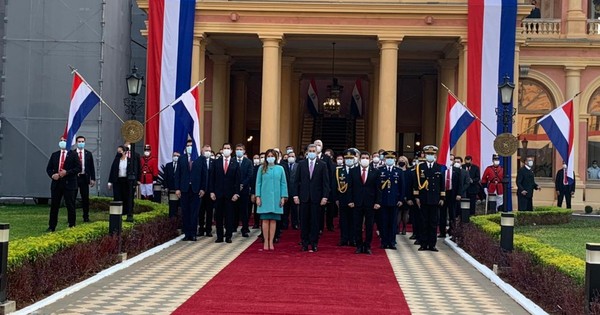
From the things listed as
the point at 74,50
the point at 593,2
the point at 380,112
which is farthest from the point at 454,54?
the point at 74,50

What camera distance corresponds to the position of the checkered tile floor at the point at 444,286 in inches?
389

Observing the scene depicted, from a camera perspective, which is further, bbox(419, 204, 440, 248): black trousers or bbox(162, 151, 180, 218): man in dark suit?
bbox(162, 151, 180, 218): man in dark suit

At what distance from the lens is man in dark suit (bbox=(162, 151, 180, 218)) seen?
17672mm

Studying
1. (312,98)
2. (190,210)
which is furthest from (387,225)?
(312,98)

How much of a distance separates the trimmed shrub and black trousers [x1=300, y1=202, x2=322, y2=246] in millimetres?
2950

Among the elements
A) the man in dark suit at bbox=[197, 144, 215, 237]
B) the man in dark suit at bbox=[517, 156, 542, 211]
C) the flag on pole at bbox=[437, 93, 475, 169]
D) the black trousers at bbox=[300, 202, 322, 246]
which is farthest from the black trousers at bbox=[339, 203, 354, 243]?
the man in dark suit at bbox=[517, 156, 542, 211]

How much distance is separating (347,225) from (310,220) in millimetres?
1171

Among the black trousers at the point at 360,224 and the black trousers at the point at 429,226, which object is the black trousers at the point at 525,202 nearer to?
the black trousers at the point at 429,226

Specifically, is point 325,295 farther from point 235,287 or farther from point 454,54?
point 454,54

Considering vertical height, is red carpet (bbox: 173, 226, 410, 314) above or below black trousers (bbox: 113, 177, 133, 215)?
below

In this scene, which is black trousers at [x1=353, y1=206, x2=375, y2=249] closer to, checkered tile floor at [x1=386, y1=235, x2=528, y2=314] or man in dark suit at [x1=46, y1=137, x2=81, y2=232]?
checkered tile floor at [x1=386, y1=235, x2=528, y2=314]

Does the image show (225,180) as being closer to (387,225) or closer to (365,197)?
(365,197)

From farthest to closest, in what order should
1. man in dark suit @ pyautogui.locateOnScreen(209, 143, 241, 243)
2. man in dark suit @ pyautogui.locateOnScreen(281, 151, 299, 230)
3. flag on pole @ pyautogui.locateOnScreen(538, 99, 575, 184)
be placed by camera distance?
1. flag on pole @ pyautogui.locateOnScreen(538, 99, 575, 184)
2. man in dark suit @ pyautogui.locateOnScreen(281, 151, 299, 230)
3. man in dark suit @ pyautogui.locateOnScreen(209, 143, 241, 243)

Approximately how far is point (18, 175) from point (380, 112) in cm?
1200
